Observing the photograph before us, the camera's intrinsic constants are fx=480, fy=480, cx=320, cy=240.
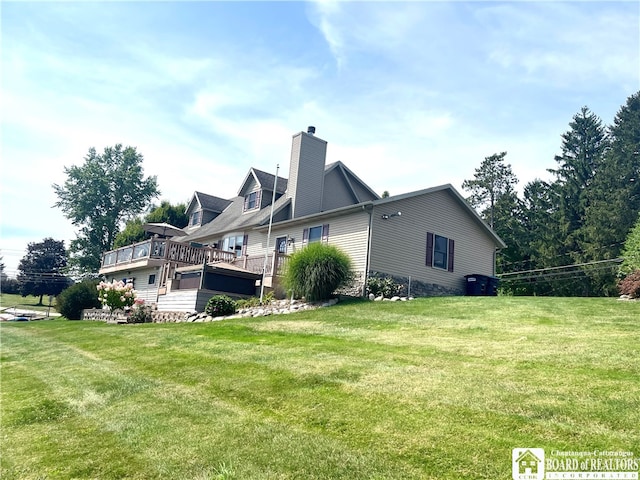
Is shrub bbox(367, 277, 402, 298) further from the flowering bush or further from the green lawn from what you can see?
the green lawn

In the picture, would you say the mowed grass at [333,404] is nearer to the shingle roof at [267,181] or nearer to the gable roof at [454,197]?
the gable roof at [454,197]

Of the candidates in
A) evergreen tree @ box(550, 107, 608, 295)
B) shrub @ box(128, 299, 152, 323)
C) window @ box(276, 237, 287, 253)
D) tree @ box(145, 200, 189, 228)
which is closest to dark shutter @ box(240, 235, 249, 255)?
window @ box(276, 237, 287, 253)

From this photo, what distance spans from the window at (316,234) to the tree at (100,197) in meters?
31.8

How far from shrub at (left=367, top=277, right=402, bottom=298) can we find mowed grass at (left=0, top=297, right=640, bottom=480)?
7826 millimetres

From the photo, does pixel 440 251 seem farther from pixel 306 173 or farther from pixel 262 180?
pixel 262 180

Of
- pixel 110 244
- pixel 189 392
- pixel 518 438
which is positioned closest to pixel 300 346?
pixel 189 392

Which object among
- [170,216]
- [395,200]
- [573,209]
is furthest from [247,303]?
[573,209]

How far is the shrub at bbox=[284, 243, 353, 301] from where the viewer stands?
57.5 feet

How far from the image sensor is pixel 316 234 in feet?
72.6

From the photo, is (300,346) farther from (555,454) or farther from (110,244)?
(110,244)

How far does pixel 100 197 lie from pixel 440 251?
1504 inches

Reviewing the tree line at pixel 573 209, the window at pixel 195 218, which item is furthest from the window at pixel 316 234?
the tree line at pixel 573 209

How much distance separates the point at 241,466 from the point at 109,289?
1993cm

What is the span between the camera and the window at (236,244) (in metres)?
26.6
